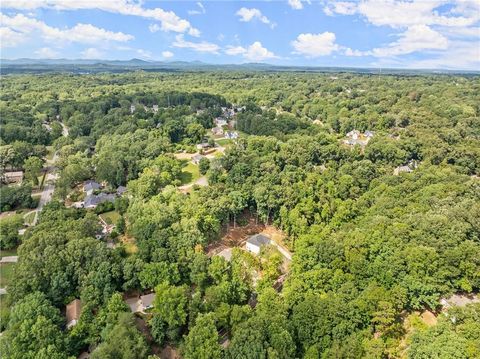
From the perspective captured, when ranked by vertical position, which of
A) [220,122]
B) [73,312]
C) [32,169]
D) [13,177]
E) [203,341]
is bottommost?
[73,312]

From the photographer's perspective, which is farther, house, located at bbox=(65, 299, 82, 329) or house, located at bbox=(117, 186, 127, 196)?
house, located at bbox=(117, 186, 127, 196)

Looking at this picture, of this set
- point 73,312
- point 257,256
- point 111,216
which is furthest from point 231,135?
point 73,312

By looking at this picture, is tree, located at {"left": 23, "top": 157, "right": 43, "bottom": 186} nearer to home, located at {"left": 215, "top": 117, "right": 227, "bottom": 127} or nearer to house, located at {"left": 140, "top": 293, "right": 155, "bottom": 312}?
house, located at {"left": 140, "top": 293, "right": 155, "bottom": 312}

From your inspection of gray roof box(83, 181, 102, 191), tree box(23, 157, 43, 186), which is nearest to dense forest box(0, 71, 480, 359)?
tree box(23, 157, 43, 186)

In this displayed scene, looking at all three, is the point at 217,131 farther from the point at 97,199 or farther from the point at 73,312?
the point at 73,312

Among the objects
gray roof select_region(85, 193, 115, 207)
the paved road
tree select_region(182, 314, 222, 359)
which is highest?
tree select_region(182, 314, 222, 359)

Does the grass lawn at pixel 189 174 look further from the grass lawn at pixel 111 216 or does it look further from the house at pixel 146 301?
the house at pixel 146 301
